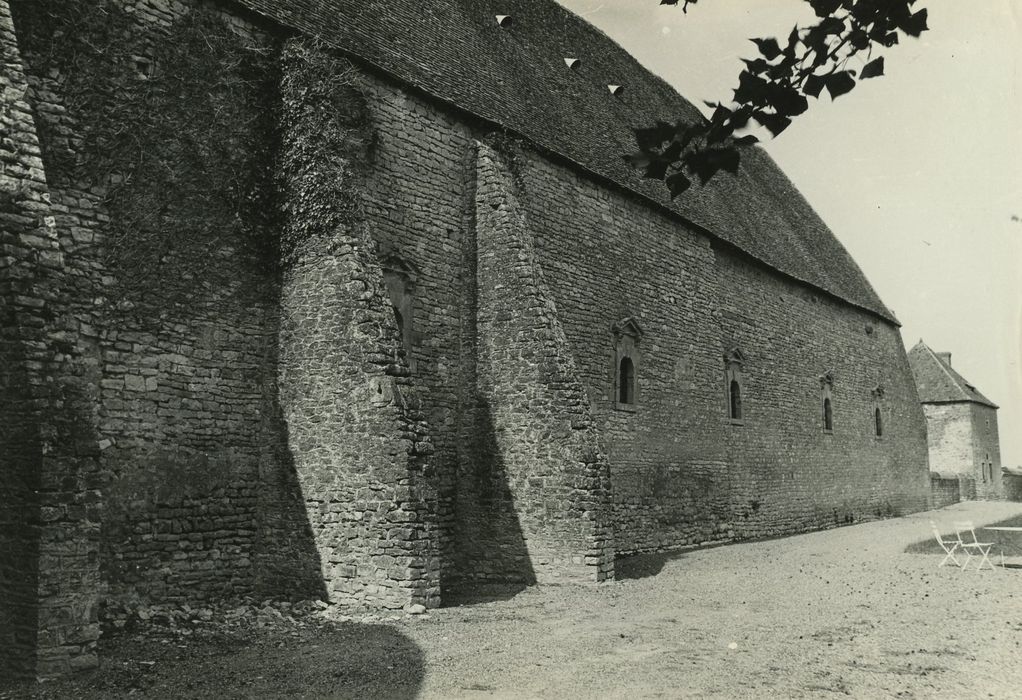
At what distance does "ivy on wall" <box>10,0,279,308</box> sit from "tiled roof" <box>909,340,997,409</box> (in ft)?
129

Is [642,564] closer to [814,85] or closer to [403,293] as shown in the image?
[403,293]

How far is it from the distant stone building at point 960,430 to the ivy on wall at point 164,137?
3973 centimetres

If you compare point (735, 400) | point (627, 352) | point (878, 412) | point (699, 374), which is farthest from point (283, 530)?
point (878, 412)

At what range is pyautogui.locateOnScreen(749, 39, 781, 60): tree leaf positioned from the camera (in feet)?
13.8

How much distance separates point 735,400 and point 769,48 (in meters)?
15.4

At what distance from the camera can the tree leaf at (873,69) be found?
4067 millimetres

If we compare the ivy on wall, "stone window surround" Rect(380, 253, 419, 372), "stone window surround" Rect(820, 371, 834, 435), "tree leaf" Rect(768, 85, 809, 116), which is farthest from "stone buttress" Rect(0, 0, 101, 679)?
"stone window surround" Rect(820, 371, 834, 435)

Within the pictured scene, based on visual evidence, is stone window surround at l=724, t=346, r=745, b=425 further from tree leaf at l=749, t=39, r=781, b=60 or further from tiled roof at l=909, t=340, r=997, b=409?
tiled roof at l=909, t=340, r=997, b=409

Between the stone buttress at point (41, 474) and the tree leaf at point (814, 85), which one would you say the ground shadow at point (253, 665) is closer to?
the stone buttress at point (41, 474)

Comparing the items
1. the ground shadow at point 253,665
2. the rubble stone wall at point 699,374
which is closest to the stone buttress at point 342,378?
the ground shadow at point 253,665

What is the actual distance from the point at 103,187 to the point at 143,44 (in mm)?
1860

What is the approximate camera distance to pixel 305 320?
9.86m

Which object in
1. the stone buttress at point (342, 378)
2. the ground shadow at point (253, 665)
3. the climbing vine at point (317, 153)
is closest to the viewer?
the ground shadow at point (253, 665)

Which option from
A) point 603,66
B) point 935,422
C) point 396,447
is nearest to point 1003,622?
point 396,447
